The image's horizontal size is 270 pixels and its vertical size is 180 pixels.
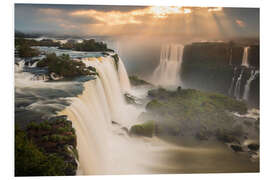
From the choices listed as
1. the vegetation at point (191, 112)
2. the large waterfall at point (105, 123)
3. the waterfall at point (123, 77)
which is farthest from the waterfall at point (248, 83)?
the waterfall at point (123, 77)

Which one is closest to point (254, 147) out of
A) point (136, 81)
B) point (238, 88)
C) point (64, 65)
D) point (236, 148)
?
point (236, 148)

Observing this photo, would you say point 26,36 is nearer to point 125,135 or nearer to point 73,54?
point 73,54

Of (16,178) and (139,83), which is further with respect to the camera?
(139,83)

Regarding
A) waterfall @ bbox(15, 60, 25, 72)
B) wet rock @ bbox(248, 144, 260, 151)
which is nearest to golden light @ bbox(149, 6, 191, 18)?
waterfall @ bbox(15, 60, 25, 72)

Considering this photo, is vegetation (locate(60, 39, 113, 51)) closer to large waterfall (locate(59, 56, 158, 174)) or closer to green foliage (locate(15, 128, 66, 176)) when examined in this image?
large waterfall (locate(59, 56, 158, 174))

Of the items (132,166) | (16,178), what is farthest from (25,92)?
(132,166)

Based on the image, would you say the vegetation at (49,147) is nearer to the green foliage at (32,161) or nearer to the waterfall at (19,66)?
the green foliage at (32,161)
